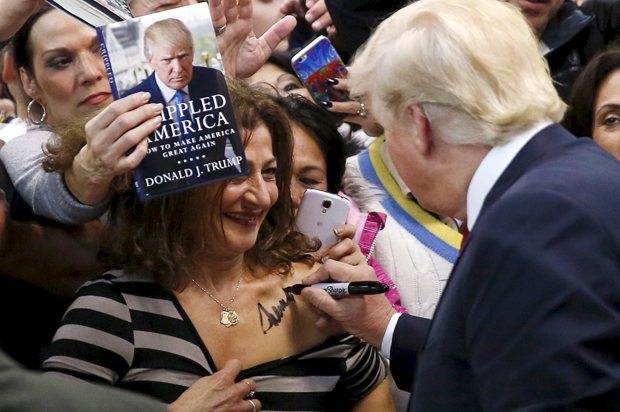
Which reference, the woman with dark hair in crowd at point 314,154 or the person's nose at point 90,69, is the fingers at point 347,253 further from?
the person's nose at point 90,69

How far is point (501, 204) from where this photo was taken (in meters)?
1.19

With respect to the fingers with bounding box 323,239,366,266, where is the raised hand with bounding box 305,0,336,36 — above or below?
above

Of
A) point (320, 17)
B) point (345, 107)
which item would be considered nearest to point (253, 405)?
point (345, 107)

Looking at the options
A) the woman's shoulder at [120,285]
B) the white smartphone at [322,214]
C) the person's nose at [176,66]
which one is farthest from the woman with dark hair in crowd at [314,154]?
the person's nose at [176,66]

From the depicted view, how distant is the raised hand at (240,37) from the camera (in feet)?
6.59

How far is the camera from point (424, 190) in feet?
5.01

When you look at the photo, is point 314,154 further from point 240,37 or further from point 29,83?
point 29,83

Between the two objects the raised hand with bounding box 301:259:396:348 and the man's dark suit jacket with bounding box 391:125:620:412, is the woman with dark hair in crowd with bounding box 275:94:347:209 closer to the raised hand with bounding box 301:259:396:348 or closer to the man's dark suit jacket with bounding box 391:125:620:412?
the raised hand with bounding box 301:259:396:348

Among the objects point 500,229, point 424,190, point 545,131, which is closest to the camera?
point 500,229

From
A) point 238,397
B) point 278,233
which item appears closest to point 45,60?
point 278,233

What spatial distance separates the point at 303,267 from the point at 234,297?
9.7 inches

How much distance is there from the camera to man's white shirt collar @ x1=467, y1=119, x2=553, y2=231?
1.32 m

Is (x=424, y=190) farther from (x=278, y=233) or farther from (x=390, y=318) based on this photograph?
(x=278, y=233)
